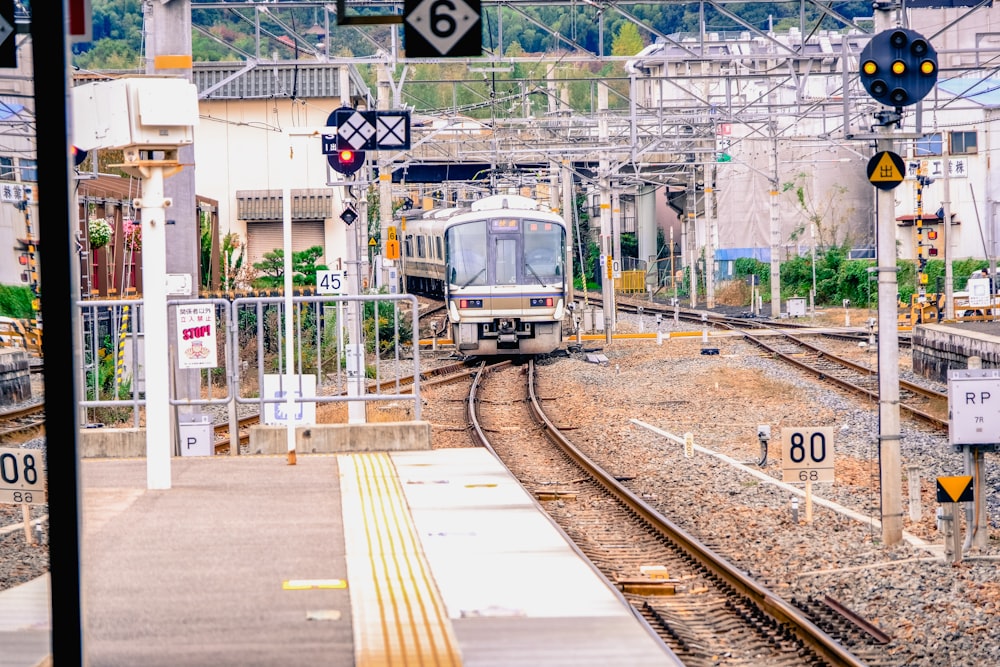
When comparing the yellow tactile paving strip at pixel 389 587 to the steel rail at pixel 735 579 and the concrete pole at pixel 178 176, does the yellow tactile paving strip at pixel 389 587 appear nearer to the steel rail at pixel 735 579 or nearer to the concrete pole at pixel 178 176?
the steel rail at pixel 735 579

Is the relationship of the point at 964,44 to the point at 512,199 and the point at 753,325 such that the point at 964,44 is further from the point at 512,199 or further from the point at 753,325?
the point at 512,199

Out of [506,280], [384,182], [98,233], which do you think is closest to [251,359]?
[506,280]

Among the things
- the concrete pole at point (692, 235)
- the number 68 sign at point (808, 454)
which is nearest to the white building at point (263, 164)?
the concrete pole at point (692, 235)

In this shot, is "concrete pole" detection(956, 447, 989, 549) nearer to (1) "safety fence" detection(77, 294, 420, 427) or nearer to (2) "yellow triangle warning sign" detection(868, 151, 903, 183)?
(2) "yellow triangle warning sign" detection(868, 151, 903, 183)

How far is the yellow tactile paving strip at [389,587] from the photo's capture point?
588 centimetres

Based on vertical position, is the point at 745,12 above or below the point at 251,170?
above

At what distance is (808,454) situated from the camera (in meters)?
10.9

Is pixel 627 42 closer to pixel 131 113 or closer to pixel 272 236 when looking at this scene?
pixel 272 236

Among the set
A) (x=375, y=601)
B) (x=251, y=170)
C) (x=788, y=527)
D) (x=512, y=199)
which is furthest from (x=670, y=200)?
(x=375, y=601)

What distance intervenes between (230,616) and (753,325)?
99.8 feet

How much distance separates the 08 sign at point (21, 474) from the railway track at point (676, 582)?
3879mm

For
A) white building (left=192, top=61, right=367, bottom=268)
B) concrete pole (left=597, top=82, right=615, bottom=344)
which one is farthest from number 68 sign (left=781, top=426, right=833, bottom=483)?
white building (left=192, top=61, right=367, bottom=268)

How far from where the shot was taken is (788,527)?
1080cm

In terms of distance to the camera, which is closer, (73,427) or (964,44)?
(73,427)
